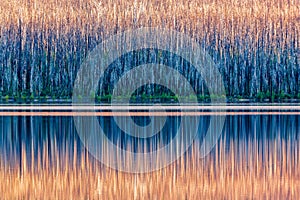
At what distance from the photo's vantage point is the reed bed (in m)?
26.5

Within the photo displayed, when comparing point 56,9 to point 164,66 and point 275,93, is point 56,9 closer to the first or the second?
point 164,66

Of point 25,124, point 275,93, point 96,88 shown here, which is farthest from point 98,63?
point 25,124

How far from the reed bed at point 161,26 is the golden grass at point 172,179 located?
619 inches

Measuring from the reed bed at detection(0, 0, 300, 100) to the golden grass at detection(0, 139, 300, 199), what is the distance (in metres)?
15.7

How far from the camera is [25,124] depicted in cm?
1563

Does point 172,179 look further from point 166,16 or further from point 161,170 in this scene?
point 166,16

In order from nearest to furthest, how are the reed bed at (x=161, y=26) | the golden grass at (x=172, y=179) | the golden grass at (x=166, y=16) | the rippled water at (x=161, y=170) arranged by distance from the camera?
the golden grass at (x=172, y=179)
the rippled water at (x=161, y=170)
the reed bed at (x=161, y=26)
the golden grass at (x=166, y=16)

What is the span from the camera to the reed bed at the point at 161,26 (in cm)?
2645

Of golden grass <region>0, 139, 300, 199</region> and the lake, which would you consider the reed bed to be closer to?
the lake

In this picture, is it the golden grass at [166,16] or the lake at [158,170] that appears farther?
the golden grass at [166,16]

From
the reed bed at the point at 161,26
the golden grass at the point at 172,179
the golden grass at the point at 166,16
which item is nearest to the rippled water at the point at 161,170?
the golden grass at the point at 172,179

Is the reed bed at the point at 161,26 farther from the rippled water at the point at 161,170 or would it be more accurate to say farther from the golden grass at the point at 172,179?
the golden grass at the point at 172,179

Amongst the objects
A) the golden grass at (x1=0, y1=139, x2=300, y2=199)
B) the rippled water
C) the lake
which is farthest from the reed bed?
the golden grass at (x1=0, y1=139, x2=300, y2=199)

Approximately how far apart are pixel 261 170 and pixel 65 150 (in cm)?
330
